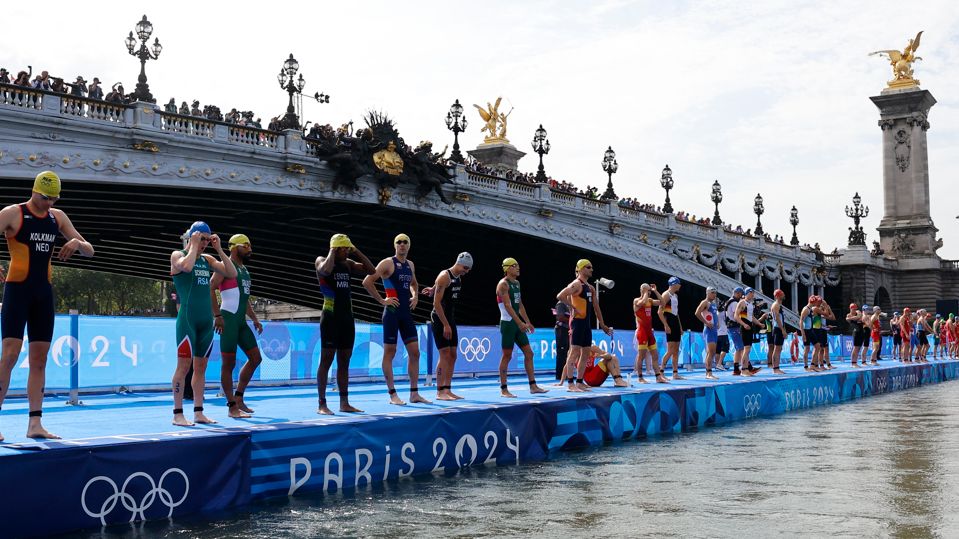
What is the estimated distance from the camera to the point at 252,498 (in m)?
8.57

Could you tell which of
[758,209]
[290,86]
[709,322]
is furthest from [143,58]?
[758,209]

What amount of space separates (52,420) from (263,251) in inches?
1717

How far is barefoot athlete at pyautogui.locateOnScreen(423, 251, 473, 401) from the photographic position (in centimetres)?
1275

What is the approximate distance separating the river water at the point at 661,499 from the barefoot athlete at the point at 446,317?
2034mm

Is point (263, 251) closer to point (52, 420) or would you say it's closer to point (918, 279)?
point (52, 420)

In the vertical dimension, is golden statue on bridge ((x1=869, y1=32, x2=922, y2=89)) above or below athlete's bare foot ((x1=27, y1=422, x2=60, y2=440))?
above

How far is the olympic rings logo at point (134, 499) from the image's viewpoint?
7.41 meters

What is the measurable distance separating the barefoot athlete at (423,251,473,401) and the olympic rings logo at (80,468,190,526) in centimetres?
516

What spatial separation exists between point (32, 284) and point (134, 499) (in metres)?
1.97

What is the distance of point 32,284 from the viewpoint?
810 centimetres

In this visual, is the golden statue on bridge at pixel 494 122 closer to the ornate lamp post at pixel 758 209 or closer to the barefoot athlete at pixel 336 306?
the ornate lamp post at pixel 758 209

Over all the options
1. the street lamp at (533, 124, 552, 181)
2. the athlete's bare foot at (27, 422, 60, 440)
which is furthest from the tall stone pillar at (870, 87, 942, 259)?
the athlete's bare foot at (27, 422, 60, 440)

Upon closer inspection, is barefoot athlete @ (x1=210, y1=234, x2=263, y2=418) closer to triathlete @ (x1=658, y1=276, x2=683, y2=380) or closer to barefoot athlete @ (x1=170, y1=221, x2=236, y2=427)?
barefoot athlete @ (x1=170, y1=221, x2=236, y2=427)

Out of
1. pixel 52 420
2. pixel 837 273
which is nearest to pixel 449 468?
pixel 52 420
